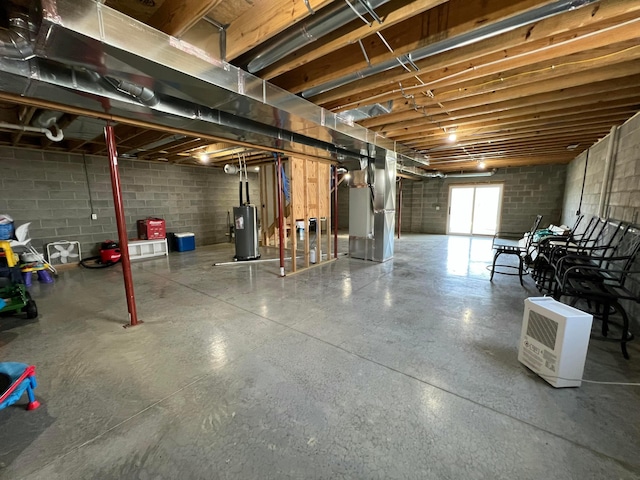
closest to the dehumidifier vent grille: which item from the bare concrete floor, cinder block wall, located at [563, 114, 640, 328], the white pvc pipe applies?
the bare concrete floor

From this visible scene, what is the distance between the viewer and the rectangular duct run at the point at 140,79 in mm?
1489

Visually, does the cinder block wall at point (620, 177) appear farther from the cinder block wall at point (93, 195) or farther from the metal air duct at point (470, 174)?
the cinder block wall at point (93, 195)

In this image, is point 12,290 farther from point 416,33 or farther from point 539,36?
point 539,36

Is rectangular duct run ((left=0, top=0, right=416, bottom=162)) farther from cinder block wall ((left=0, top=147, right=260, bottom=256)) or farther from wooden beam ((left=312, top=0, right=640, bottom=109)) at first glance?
cinder block wall ((left=0, top=147, right=260, bottom=256))

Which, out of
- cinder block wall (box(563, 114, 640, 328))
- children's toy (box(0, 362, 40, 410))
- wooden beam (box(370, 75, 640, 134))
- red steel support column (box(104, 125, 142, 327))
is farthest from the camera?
cinder block wall (box(563, 114, 640, 328))

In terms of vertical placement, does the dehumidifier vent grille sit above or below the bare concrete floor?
above

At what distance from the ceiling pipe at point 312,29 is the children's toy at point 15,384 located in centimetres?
268

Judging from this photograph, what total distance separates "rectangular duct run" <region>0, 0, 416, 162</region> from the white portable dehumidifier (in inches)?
109

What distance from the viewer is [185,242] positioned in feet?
22.4

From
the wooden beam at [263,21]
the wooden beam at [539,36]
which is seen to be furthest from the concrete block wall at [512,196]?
the wooden beam at [263,21]

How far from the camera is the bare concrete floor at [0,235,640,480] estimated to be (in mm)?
1262

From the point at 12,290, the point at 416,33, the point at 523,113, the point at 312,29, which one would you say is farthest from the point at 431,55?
the point at 12,290

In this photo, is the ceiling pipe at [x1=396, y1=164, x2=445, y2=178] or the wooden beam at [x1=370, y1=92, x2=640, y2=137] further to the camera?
the ceiling pipe at [x1=396, y1=164, x2=445, y2=178]

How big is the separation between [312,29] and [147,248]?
6001 millimetres
